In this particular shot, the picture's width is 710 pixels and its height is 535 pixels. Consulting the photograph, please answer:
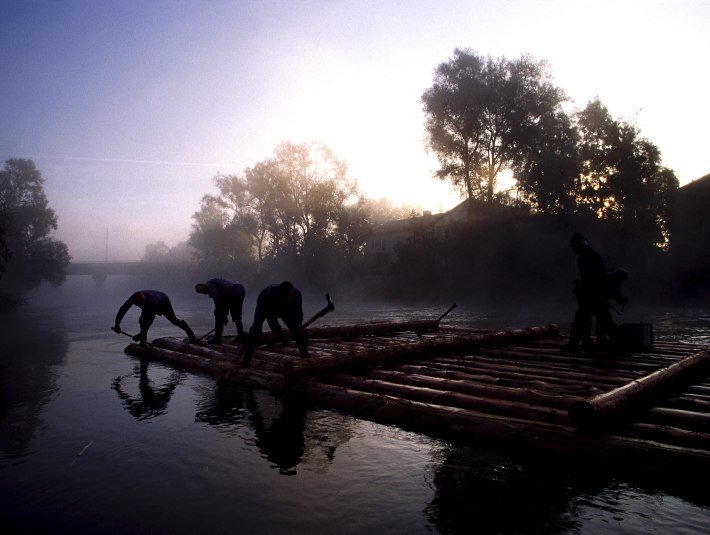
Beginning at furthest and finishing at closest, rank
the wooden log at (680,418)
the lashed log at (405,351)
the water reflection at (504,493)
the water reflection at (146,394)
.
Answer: the lashed log at (405,351), the water reflection at (146,394), the wooden log at (680,418), the water reflection at (504,493)

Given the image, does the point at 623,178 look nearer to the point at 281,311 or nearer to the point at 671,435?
the point at 281,311

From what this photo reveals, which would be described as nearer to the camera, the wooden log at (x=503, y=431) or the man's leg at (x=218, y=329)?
the wooden log at (x=503, y=431)

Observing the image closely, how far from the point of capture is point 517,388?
509 centimetres

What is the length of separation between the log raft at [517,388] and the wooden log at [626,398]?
1 centimetres

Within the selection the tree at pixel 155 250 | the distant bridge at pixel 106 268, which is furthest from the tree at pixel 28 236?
the tree at pixel 155 250

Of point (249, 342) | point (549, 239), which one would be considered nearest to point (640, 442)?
point (249, 342)

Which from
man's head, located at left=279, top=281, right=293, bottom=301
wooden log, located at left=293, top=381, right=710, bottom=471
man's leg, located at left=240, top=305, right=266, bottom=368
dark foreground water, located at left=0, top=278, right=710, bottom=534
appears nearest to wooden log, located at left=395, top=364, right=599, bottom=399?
wooden log, located at left=293, top=381, right=710, bottom=471

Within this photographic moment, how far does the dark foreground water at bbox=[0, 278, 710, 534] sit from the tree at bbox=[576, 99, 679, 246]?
34.0 m

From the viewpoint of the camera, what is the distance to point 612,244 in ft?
107

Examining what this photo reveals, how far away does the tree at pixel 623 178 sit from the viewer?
33156mm

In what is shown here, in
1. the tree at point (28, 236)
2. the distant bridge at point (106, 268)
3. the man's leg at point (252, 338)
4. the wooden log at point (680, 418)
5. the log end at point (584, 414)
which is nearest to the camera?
the log end at point (584, 414)

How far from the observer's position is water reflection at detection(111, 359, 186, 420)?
6055mm

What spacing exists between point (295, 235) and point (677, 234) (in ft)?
109

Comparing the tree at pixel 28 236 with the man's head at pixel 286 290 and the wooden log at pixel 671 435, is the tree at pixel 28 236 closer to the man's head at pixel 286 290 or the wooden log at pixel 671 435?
the man's head at pixel 286 290
